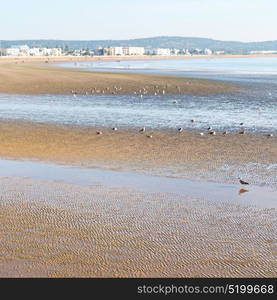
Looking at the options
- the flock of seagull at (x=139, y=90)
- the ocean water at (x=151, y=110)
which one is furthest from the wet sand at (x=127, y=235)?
the flock of seagull at (x=139, y=90)

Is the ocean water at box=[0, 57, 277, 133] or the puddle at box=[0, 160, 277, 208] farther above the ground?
the puddle at box=[0, 160, 277, 208]

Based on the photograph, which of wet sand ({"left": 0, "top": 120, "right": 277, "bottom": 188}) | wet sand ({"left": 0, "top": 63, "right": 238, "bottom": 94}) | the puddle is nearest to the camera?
the puddle

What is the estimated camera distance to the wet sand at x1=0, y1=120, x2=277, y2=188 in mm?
14345

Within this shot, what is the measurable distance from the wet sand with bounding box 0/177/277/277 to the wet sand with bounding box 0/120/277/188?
8.73 ft

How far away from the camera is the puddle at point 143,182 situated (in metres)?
11.8

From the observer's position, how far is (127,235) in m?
9.42

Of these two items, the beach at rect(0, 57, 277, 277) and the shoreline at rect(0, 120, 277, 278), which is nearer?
the shoreline at rect(0, 120, 277, 278)

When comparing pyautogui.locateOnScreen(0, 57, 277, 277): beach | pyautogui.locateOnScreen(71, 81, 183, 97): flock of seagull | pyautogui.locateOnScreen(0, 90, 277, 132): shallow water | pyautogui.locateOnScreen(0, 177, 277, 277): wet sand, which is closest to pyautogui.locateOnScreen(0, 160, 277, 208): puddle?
pyautogui.locateOnScreen(0, 57, 277, 277): beach

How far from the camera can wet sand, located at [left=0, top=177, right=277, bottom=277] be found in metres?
8.06

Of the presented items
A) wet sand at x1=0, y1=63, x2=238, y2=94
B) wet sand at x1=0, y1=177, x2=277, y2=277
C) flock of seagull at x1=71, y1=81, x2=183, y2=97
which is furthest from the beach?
wet sand at x1=0, y1=63, x2=238, y2=94

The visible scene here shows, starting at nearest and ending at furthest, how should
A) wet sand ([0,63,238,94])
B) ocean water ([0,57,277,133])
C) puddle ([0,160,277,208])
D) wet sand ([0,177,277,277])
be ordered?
wet sand ([0,177,277,277]), puddle ([0,160,277,208]), ocean water ([0,57,277,133]), wet sand ([0,63,238,94])

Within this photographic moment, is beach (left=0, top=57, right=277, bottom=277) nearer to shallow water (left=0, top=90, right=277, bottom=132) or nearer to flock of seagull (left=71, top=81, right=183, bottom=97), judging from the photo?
shallow water (left=0, top=90, right=277, bottom=132)

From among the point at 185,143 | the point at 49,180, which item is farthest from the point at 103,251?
the point at 185,143

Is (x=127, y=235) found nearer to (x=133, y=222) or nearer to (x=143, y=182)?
(x=133, y=222)
